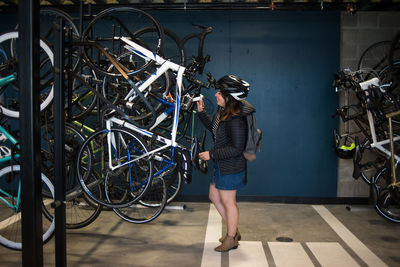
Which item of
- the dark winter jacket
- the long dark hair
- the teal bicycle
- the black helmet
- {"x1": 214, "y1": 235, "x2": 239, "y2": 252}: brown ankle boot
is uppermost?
the black helmet

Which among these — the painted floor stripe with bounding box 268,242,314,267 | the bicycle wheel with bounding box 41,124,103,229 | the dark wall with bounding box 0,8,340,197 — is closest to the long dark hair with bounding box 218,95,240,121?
the painted floor stripe with bounding box 268,242,314,267

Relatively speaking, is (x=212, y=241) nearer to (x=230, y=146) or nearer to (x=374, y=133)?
(x=230, y=146)

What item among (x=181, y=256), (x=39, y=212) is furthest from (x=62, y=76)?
(x=181, y=256)

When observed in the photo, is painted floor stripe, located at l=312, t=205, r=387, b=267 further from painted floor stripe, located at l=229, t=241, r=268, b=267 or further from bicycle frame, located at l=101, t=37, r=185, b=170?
bicycle frame, located at l=101, t=37, r=185, b=170

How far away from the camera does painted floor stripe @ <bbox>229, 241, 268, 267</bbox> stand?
3.17 meters

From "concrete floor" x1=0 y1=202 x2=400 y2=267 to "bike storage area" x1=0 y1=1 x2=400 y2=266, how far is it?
0.02 metres

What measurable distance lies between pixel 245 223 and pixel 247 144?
1.51 m

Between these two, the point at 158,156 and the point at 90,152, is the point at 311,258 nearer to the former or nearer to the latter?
the point at 158,156

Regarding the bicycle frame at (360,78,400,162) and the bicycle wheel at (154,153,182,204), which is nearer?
the bicycle wheel at (154,153,182,204)

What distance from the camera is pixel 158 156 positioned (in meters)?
4.17

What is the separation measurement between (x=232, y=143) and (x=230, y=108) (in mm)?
325

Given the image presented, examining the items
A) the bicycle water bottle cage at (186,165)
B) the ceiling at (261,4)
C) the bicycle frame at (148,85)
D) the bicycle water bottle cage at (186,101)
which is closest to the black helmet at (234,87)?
the bicycle frame at (148,85)

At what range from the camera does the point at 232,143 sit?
3.25 meters

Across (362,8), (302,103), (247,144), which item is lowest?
(247,144)
